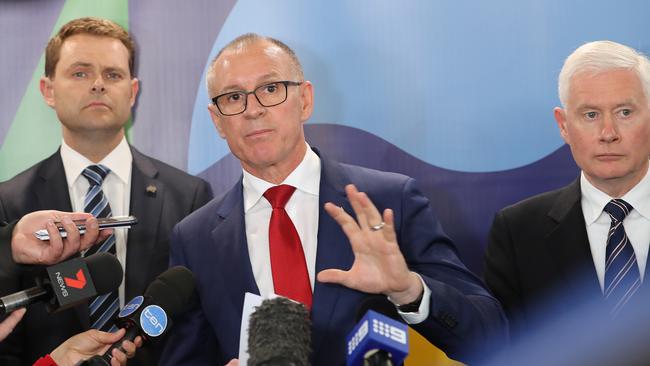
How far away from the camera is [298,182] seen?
2.92 meters

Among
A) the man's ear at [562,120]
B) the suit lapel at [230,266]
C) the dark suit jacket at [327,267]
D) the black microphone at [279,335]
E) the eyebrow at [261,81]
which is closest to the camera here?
the black microphone at [279,335]

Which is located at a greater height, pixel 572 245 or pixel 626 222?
pixel 626 222

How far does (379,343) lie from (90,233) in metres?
1.35

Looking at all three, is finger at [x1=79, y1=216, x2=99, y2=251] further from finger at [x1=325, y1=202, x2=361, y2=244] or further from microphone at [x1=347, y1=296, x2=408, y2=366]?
microphone at [x1=347, y1=296, x2=408, y2=366]

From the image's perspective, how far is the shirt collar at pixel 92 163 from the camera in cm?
355

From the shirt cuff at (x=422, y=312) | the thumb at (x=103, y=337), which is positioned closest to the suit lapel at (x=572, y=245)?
the shirt cuff at (x=422, y=312)

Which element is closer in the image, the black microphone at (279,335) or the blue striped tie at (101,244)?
the black microphone at (279,335)

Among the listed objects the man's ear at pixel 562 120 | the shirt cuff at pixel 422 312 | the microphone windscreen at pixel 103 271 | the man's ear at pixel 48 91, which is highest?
the man's ear at pixel 562 120

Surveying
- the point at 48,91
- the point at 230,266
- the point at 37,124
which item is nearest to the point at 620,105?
the point at 230,266

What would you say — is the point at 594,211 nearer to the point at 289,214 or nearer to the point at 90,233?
the point at 289,214

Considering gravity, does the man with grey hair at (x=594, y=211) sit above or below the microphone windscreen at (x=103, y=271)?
above

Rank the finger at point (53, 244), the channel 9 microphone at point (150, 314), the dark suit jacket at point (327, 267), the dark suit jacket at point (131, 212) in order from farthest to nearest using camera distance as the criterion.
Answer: the dark suit jacket at point (131, 212) < the dark suit jacket at point (327, 267) < the finger at point (53, 244) < the channel 9 microphone at point (150, 314)

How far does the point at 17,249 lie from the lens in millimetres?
2715

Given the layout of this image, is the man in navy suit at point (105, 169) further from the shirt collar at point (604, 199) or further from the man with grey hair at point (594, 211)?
the shirt collar at point (604, 199)
